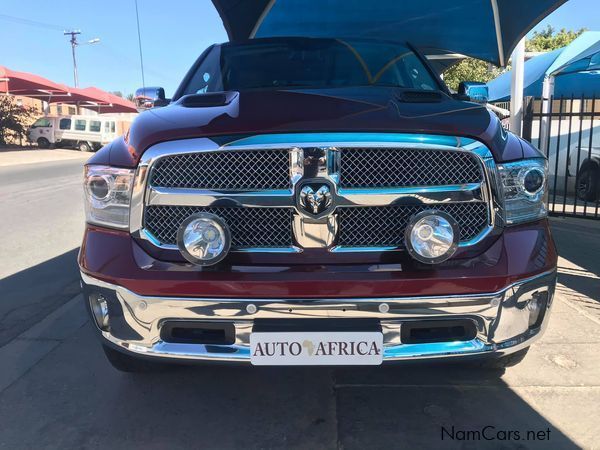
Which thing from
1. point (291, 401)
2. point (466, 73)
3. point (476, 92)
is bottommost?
point (291, 401)

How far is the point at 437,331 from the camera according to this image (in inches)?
85.1

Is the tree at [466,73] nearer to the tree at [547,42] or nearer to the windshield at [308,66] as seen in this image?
the tree at [547,42]

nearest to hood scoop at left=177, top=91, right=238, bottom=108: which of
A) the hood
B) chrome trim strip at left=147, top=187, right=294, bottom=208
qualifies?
the hood

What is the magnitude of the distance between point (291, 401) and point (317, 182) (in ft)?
4.17

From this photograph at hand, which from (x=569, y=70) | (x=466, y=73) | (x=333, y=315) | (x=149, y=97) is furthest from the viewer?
(x=466, y=73)

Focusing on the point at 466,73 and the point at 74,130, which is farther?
the point at 74,130

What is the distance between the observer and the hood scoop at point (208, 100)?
261cm

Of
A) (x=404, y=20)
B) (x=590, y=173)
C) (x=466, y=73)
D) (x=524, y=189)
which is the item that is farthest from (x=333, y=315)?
(x=466, y=73)

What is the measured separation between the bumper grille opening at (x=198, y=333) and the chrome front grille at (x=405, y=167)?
768 mm

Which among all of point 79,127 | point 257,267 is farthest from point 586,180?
point 79,127

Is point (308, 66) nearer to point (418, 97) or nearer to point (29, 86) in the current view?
point (418, 97)

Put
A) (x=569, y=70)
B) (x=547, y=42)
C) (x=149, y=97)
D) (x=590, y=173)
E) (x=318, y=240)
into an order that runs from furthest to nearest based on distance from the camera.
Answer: (x=547, y=42)
(x=569, y=70)
(x=590, y=173)
(x=149, y=97)
(x=318, y=240)

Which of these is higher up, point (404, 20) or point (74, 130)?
point (404, 20)

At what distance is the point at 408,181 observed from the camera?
7.27 ft
